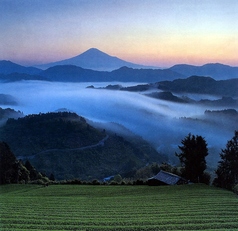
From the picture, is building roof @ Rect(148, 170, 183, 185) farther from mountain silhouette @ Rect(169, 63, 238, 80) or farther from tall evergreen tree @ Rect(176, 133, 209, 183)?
mountain silhouette @ Rect(169, 63, 238, 80)

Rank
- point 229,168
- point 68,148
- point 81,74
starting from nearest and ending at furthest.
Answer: point 229,168
point 68,148
point 81,74

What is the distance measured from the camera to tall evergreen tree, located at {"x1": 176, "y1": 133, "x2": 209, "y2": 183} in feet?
94.8

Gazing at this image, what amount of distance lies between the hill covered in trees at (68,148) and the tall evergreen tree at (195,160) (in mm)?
30861

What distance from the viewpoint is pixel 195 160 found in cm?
2906

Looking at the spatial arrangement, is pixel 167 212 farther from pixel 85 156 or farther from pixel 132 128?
pixel 132 128

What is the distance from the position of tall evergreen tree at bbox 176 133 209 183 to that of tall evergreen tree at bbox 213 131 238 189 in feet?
5.18

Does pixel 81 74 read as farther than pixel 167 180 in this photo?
Yes

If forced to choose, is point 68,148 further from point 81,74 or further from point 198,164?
point 81,74

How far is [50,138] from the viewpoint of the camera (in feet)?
243

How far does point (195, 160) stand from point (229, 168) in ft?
10.0

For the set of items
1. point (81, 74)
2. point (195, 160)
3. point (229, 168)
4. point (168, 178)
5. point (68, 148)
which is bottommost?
point (68, 148)

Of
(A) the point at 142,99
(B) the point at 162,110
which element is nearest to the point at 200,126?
(B) the point at 162,110

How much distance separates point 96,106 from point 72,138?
81729 mm

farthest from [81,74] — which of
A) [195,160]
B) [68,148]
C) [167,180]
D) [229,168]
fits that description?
[229,168]
